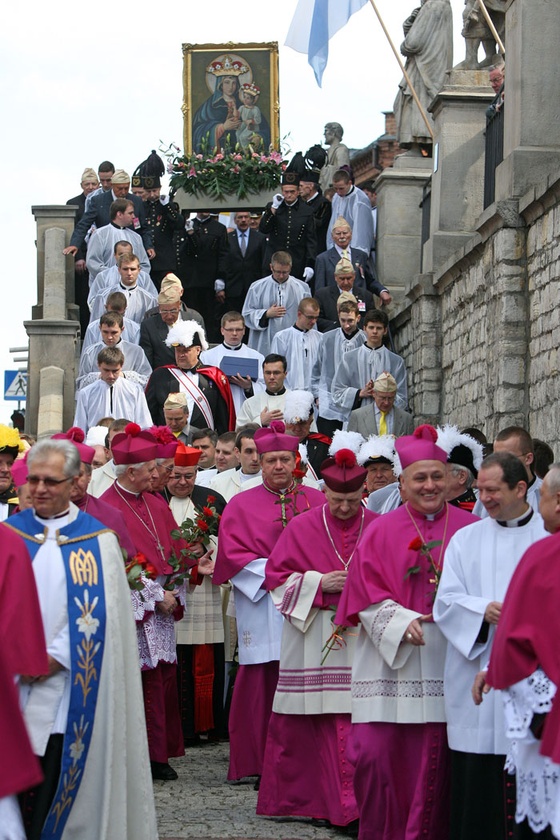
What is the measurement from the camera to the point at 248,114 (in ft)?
87.5

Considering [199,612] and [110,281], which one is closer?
[199,612]

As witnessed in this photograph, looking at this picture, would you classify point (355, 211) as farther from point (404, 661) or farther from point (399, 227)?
point (404, 661)

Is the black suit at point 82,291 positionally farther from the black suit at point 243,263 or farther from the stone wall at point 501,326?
the stone wall at point 501,326

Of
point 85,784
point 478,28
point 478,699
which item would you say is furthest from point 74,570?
point 478,28

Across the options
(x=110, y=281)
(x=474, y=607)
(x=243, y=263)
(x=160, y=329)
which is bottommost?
(x=474, y=607)

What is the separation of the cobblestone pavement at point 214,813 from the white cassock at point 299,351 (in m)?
6.79

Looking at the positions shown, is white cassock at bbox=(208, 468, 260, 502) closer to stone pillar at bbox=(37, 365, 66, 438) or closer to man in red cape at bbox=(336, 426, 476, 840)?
man in red cape at bbox=(336, 426, 476, 840)

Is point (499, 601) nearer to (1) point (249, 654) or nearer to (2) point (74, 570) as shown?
(2) point (74, 570)

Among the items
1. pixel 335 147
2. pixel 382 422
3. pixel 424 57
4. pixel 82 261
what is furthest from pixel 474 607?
pixel 335 147

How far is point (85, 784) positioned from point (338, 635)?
230 centimetres

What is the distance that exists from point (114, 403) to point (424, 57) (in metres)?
7.60

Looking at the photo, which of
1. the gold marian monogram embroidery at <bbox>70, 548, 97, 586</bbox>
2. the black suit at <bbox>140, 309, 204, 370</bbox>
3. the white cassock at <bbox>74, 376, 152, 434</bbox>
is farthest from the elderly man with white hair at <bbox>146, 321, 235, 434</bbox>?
the gold marian monogram embroidery at <bbox>70, 548, 97, 586</bbox>

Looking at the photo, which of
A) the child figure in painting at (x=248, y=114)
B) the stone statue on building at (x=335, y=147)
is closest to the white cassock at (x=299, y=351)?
the child figure in painting at (x=248, y=114)

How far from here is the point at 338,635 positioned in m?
9.00
